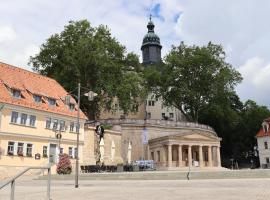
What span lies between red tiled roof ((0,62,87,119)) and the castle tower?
52100mm

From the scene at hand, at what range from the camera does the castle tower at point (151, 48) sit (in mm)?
97812

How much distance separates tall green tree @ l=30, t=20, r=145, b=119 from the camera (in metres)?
54.2

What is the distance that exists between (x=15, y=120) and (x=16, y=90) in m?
3.64

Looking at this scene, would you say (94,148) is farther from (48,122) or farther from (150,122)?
(150,122)

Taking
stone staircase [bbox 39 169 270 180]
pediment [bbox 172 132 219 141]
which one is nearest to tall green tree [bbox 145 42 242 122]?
pediment [bbox 172 132 219 141]

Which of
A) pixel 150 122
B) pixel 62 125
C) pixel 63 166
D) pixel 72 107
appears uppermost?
pixel 72 107

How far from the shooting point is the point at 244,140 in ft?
266

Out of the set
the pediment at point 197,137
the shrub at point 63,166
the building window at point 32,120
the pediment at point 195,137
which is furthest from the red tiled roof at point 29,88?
the pediment at point 197,137

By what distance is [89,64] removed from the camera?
180 ft

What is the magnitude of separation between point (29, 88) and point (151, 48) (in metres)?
60.0

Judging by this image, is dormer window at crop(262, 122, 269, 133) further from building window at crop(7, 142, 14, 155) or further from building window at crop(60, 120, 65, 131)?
building window at crop(7, 142, 14, 155)

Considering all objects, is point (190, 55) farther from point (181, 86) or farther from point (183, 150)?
point (183, 150)

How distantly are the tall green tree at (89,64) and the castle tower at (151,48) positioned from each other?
39320mm

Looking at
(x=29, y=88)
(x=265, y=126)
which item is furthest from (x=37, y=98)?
(x=265, y=126)
